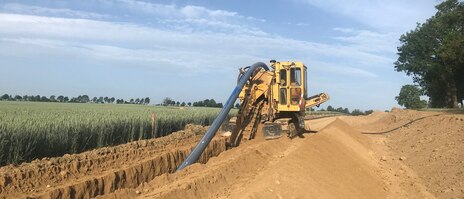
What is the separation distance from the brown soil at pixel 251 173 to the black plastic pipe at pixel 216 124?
35cm

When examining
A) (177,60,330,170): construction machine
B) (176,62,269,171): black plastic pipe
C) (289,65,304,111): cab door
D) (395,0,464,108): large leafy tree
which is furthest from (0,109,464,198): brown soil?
(395,0,464,108): large leafy tree

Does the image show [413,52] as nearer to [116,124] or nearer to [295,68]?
[295,68]

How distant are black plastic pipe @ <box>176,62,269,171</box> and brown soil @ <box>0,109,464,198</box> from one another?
0.35 metres

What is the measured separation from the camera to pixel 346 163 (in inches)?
563

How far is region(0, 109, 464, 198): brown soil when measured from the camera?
8.54 m

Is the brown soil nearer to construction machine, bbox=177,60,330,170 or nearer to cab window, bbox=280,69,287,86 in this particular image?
construction machine, bbox=177,60,330,170

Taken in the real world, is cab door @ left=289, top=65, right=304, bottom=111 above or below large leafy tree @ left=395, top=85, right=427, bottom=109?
below

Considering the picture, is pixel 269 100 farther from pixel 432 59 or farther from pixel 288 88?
pixel 432 59

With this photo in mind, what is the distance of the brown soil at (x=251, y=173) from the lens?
8.54 meters

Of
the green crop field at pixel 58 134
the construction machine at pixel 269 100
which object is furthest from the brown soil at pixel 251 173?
the green crop field at pixel 58 134

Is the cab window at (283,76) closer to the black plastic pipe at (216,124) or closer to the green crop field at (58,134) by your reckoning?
the black plastic pipe at (216,124)

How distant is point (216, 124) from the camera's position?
12.2 metres

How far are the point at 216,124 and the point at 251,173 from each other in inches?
93.2

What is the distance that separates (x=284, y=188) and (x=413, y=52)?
2098 inches
